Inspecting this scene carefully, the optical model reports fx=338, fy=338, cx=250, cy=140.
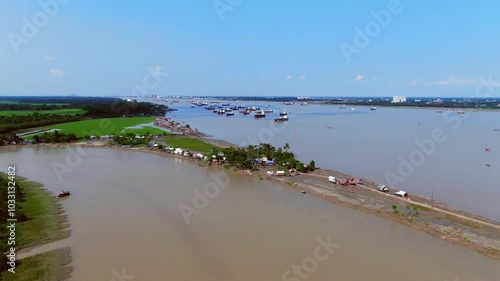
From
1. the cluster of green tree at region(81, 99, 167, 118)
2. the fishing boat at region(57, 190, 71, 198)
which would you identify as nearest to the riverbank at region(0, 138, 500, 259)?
the fishing boat at region(57, 190, 71, 198)

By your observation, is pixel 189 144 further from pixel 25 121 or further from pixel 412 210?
pixel 25 121

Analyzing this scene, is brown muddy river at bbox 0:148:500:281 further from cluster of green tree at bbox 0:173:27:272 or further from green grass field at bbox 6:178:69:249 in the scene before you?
cluster of green tree at bbox 0:173:27:272

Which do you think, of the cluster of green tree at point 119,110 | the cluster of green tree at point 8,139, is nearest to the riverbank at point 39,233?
the cluster of green tree at point 8,139

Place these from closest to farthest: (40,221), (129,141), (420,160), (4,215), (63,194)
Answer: (4,215), (40,221), (63,194), (420,160), (129,141)

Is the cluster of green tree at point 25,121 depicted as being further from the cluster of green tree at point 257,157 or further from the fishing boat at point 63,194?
the cluster of green tree at point 257,157

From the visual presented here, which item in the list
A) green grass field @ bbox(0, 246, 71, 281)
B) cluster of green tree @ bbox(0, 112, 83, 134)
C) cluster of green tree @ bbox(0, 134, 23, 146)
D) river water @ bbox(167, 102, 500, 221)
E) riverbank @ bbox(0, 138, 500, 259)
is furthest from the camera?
cluster of green tree @ bbox(0, 112, 83, 134)

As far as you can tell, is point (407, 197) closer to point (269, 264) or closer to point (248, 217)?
point (248, 217)

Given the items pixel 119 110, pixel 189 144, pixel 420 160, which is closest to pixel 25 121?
pixel 119 110
